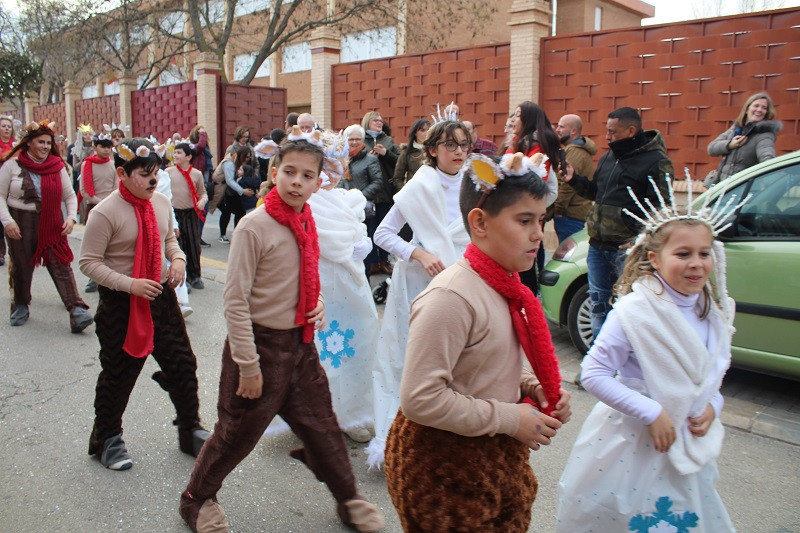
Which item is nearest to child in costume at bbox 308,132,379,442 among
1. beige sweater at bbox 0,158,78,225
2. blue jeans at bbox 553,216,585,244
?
blue jeans at bbox 553,216,585,244

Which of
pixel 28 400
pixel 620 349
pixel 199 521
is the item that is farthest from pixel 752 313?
pixel 28 400

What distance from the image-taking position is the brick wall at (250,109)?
70.9ft

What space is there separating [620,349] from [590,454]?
41cm

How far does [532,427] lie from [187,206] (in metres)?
7.56

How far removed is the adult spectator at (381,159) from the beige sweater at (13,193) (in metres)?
3.77

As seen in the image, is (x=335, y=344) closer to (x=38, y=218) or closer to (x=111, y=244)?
(x=111, y=244)

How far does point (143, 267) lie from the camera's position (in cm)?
405

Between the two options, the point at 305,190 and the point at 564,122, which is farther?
the point at 564,122

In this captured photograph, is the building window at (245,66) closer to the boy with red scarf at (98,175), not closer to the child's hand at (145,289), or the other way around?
the boy with red scarf at (98,175)

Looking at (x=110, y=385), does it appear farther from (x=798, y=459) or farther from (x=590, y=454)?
(x=798, y=459)

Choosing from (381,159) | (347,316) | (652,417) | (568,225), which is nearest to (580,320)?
(568,225)

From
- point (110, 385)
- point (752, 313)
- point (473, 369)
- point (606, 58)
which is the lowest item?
point (110, 385)

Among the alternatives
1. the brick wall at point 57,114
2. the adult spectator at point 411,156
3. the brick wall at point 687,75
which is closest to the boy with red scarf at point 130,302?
the adult spectator at point 411,156

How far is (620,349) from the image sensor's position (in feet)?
8.83
